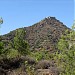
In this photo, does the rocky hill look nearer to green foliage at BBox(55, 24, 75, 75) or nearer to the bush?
the bush

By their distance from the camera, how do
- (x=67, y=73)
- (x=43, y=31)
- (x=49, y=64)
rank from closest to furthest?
(x=67, y=73)
(x=49, y=64)
(x=43, y=31)

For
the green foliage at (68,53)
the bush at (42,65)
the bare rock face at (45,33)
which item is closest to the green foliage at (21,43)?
the bush at (42,65)

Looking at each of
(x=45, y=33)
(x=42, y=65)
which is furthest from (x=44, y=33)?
(x=42, y=65)

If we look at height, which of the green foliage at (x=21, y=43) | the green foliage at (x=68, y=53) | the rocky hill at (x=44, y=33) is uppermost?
the rocky hill at (x=44, y=33)

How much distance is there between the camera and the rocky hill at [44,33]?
343 feet

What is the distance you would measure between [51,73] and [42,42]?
8312 cm

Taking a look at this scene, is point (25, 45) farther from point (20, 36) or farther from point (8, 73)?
point (8, 73)

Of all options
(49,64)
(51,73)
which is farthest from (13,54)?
(51,73)

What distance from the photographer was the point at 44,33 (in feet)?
382

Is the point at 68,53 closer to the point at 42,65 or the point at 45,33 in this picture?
the point at 42,65

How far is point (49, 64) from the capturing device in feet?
83.0

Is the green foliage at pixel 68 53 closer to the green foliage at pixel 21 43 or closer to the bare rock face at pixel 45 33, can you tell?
the green foliage at pixel 21 43

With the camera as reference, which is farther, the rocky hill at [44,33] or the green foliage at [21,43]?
the rocky hill at [44,33]

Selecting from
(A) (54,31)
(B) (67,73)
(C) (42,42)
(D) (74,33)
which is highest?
(A) (54,31)
